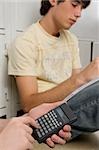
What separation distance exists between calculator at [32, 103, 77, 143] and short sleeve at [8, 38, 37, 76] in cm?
38

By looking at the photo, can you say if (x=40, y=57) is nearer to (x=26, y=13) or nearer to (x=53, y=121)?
(x=26, y=13)

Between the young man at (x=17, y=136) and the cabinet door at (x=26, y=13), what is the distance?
24.4 inches

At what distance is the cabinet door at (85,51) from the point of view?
1092mm

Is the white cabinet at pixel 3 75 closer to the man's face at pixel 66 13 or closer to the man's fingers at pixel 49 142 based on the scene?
Answer: the man's face at pixel 66 13

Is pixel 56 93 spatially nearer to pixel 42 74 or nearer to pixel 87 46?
pixel 42 74

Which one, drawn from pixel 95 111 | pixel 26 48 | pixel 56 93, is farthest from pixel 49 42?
pixel 95 111

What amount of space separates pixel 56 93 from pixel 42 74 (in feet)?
0.57

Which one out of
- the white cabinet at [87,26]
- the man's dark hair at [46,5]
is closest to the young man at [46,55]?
the man's dark hair at [46,5]

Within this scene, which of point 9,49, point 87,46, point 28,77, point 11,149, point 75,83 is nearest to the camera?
point 11,149

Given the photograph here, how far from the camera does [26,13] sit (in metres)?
1.02

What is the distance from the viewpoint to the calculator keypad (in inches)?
16.5

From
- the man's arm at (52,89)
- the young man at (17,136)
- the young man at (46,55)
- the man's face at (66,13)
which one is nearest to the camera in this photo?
the young man at (17,136)

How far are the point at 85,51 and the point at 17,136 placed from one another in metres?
0.79

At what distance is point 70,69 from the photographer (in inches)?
37.3
